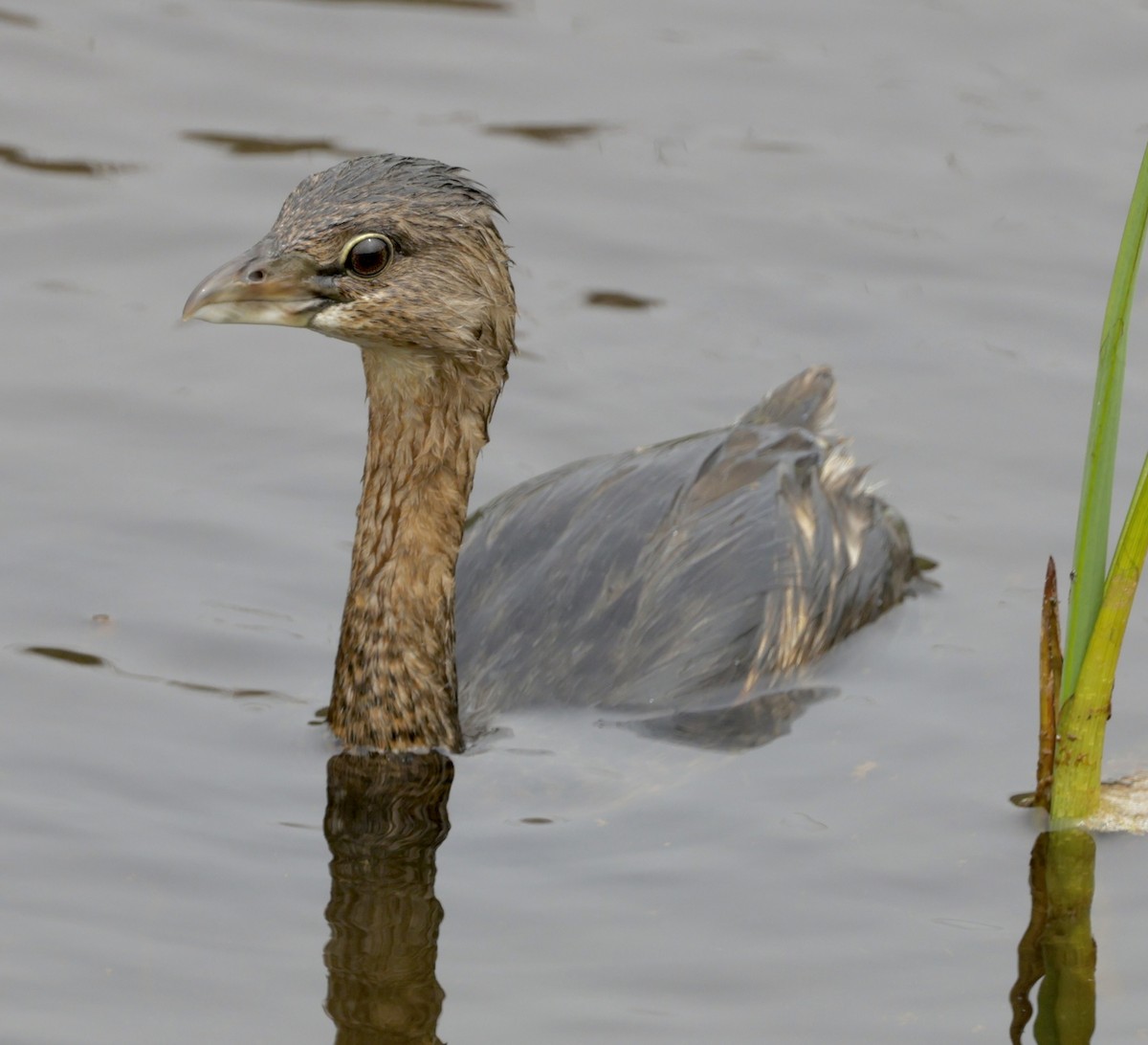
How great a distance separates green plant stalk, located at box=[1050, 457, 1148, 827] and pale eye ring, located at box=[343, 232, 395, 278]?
6.59 ft

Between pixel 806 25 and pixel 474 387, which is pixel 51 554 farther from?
pixel 806 25

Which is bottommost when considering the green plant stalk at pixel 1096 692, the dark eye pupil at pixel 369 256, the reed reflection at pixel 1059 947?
the reed reflection at pixel 1059 947

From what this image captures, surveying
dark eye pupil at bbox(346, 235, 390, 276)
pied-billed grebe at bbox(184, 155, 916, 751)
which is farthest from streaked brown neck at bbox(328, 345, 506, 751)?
dark eye pupil at bbox(346, 235, 390, 276)

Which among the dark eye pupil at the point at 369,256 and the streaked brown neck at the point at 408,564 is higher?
the dark eye pupil at the point at 369,256

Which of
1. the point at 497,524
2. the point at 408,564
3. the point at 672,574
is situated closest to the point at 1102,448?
the point at 672,574

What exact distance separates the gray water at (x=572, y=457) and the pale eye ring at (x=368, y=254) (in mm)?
1400

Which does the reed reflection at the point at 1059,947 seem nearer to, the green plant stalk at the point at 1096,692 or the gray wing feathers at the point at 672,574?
the green plant stalk at the point at 1096,692

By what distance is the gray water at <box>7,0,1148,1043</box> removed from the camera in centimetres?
586

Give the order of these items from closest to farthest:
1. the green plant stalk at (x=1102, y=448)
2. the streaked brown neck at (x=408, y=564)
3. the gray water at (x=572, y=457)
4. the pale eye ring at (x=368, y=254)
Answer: the green plant stalk at (x=1102, y=448) → the gray water at (x=572, y=457) → the pale eye ring at (x=368, y=254) → the streaked brown neck at (x=408, y=564)

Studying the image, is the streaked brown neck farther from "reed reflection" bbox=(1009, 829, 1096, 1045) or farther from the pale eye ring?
"reed reflection" bbox=(1009, 829, 1096, 1045)

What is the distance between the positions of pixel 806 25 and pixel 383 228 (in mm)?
5546

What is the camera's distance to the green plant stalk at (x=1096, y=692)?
5.72 m

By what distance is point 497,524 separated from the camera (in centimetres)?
762

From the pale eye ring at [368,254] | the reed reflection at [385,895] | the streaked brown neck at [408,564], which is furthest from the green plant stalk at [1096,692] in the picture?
the pale eye ring at [368,254]
